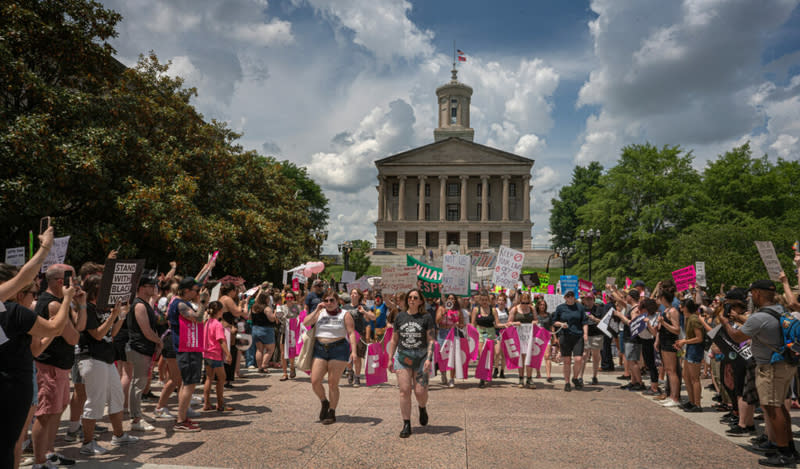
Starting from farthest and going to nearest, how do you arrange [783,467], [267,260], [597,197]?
1. [597,197]
2. [267,260]
3. [783,467]

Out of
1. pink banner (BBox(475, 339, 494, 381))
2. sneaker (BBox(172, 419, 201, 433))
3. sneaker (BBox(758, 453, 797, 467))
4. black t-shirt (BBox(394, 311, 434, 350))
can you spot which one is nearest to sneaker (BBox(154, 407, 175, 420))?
sneaker (BBox(172, 419, 201, 433))

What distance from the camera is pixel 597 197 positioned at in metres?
41.8

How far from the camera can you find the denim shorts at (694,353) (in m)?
8.31

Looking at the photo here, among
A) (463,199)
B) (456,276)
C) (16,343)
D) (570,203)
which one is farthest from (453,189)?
(16,343)

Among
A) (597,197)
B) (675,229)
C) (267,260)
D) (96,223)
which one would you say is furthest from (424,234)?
(96,223)

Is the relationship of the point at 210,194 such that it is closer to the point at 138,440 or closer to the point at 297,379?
the point at 297,379

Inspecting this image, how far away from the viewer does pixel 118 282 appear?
19.0 ft

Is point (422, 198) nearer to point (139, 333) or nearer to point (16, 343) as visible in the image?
point (139, 333)

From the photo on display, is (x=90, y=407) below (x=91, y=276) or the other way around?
below

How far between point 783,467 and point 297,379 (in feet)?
28.8

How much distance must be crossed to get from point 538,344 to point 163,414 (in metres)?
7.29

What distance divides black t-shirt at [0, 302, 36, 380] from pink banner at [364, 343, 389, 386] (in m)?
5.97

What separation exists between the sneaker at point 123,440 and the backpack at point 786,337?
7546 mm

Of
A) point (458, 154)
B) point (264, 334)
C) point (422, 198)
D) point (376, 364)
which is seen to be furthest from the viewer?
point (422, 198)
